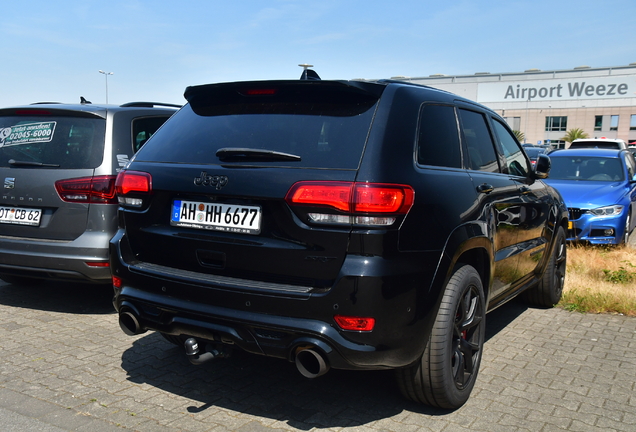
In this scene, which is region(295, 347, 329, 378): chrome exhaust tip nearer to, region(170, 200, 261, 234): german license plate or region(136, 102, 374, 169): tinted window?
region(170, 200, 261, 234): german license plate

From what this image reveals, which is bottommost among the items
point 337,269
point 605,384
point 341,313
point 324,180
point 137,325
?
point 605,384

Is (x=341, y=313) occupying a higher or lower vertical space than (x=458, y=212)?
lower

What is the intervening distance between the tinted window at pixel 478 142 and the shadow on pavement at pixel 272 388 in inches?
60.1

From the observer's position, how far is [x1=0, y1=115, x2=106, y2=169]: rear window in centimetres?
499

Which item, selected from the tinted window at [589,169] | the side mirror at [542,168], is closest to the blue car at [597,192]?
the tinted window at [589,169]

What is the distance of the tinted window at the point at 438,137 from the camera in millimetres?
3326

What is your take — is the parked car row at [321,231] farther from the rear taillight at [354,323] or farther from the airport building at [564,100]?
the airport building at [564,100]

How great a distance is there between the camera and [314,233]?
9.41ft

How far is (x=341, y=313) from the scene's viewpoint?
2824 millimetres

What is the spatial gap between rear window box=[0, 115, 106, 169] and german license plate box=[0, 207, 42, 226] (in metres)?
0.38

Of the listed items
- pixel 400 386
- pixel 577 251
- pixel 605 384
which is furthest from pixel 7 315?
pixel 577 251

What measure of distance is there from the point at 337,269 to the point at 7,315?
12.0 ft

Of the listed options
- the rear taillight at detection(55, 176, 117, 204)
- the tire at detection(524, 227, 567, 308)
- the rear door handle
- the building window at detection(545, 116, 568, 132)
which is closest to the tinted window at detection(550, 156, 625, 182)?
the tire at detection(524, 227, 567, 308)

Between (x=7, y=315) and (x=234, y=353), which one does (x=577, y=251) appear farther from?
(x=7, y=315)
